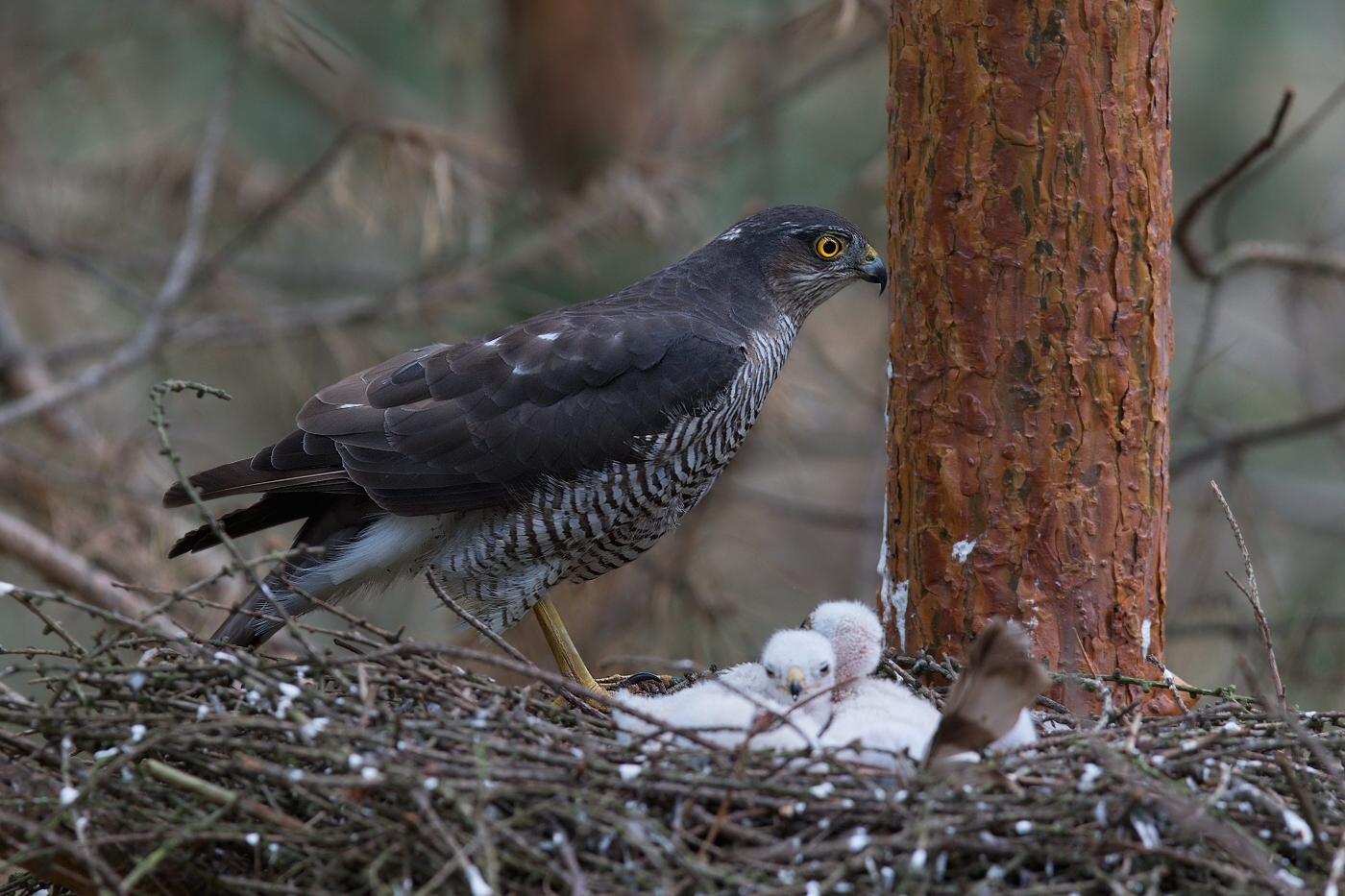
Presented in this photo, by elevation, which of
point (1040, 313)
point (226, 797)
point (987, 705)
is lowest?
point (987, 705)

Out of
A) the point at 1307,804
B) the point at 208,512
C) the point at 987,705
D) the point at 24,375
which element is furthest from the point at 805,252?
the point at 24,375

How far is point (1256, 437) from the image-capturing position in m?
4.73

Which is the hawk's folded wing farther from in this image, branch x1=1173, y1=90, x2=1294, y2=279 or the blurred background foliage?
branch x1=1173, y1=90, x2=1294, y2=279

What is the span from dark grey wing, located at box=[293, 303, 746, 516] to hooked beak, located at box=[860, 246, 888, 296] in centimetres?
55

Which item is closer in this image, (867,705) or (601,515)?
(867,705)

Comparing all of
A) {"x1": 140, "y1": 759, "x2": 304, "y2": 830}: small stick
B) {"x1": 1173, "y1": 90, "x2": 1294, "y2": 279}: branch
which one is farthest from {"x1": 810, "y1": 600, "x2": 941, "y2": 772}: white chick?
{"x1": 1173, "y1": 90, "x2": 1294, "y2": 279}: branch

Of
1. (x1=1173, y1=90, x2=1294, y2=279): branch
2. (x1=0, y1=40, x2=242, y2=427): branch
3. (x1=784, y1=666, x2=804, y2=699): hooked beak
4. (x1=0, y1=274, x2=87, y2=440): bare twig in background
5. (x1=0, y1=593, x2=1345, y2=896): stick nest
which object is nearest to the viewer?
(x1=0, y1=593, x2=1345, y2=896): stick nest

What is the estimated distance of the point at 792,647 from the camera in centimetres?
282

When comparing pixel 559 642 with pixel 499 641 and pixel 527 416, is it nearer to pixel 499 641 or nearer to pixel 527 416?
pixel 527 416

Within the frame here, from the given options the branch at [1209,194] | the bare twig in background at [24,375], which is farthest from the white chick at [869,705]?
the bare twig in background at [24,375]

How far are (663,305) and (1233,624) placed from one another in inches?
92.1

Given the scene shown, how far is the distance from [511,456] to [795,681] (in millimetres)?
1082

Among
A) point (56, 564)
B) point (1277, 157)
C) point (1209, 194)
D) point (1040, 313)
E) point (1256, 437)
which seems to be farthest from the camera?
point (1256, 437)

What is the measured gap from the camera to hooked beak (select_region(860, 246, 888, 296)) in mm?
3809
